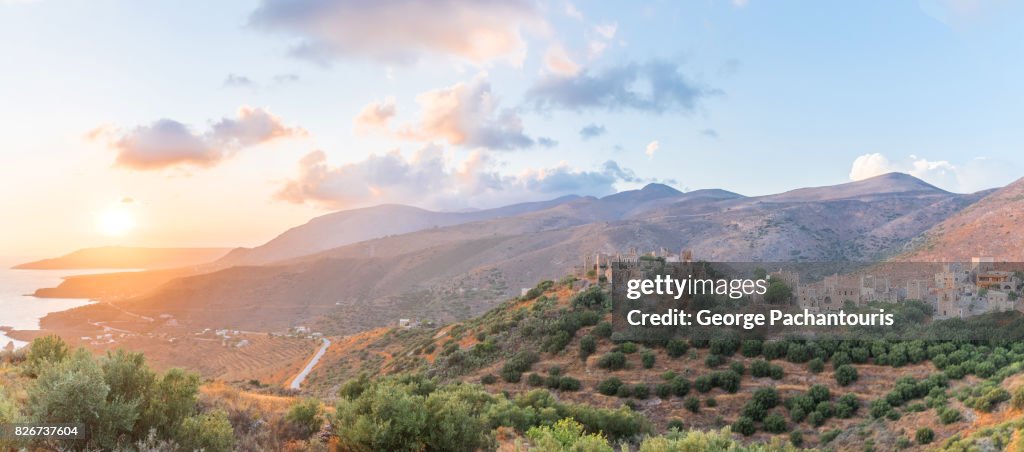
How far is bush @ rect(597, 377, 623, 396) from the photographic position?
24016 mm

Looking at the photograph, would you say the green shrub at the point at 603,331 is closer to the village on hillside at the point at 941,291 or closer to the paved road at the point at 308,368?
the village on hillside at the point at 941,291

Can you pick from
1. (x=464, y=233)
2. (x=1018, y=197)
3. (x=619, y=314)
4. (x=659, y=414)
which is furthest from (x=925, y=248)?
(x=464, y=233)

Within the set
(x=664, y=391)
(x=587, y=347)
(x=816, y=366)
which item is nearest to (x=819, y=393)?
(x=816, y=366)

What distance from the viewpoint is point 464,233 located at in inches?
5984

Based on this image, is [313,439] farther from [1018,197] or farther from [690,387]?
[1018,197]

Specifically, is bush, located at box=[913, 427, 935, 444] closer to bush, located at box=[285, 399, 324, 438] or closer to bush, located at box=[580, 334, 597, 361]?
bush, located at box=[580, 334, 597, 361]

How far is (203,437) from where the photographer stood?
600 centimetres

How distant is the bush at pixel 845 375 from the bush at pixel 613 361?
32.1ft

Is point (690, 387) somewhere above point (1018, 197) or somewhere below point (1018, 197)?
below

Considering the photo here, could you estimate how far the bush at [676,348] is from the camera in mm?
27609

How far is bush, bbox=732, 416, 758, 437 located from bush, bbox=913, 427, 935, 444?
532 cm

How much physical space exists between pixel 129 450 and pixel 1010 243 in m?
71.5

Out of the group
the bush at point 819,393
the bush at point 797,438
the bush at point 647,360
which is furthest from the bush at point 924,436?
the bush at point 647,360

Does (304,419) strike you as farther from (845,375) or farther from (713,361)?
(845,375)
